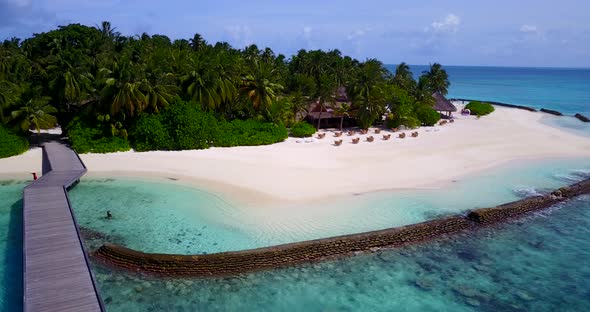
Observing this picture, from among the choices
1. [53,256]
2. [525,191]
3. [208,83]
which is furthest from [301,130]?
[53,256]

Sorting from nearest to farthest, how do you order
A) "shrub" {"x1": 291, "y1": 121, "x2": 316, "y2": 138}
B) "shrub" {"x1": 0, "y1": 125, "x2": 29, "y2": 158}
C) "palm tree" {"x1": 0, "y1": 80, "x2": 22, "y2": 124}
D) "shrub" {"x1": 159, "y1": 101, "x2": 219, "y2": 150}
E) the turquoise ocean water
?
the turquoise ocean water
"palm tree" {"x1": 0, "y1": 80, "x2": 22, "y2": 124}
"shrub" {"x1": 0, "y1": 125, "x2": 29, "y2": 158}
"shrub" {"x1": 159, "y1": 101, "x2": 219, "y2": 150}
"shrub" {"x1": 291, "y1": 121, "x2": 316, "y2": 138}

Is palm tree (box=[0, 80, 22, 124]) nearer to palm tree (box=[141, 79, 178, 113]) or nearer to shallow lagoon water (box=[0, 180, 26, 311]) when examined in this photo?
shallow lagoon water (box=[0, 180, 26, 311])

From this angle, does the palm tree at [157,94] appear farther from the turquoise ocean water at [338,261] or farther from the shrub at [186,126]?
the turquoise ocean water at [338,261]

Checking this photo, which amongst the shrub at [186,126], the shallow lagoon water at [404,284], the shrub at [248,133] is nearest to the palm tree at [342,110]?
the shrub at [248,133]

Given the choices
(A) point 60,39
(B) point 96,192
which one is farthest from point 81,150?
(A) point 60,39

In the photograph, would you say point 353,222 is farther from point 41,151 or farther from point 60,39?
point 60,39

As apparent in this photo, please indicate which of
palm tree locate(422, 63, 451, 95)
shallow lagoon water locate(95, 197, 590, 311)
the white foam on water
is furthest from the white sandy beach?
palm tree locate(422, 63, 451, 95)
